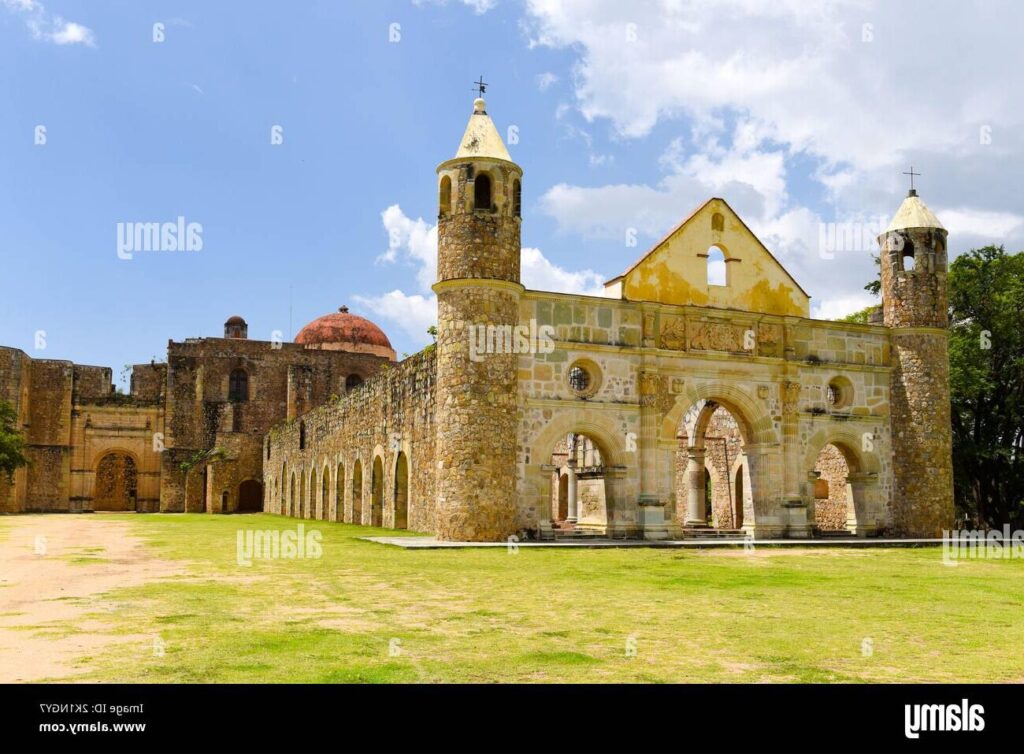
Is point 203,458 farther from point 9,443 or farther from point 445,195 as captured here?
point 445,195

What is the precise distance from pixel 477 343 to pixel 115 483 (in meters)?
44.3

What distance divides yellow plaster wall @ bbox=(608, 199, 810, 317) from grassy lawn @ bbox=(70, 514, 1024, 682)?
8.62 metres

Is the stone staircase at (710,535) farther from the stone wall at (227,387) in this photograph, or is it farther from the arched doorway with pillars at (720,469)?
the stone wall at (227,387)

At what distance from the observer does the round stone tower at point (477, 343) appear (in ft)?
61.6

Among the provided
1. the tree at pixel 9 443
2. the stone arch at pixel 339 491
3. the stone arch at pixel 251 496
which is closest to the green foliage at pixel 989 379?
the stone arch at pixel 339 491

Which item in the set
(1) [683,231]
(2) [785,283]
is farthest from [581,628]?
(2) [785,283]

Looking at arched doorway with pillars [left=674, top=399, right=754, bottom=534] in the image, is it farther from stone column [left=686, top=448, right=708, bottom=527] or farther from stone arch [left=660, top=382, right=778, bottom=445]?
stone arch [left=660, top=382, right=778, bottom=445]

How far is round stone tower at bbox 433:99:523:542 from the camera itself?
1877cm

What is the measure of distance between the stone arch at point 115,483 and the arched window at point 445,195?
42.3 metres

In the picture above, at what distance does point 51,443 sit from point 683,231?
39.9m

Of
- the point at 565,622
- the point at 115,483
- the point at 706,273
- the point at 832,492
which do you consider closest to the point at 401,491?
the point at 706,273

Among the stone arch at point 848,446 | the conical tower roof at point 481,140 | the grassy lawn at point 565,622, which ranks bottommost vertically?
the grassy lawn at point 565,622

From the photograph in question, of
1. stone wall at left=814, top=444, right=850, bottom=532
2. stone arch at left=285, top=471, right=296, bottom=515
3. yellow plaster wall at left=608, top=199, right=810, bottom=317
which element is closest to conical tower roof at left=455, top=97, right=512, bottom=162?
yellow plaster wall at left=608, top=199, right=810, bottom=317

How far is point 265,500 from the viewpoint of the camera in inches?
1938
